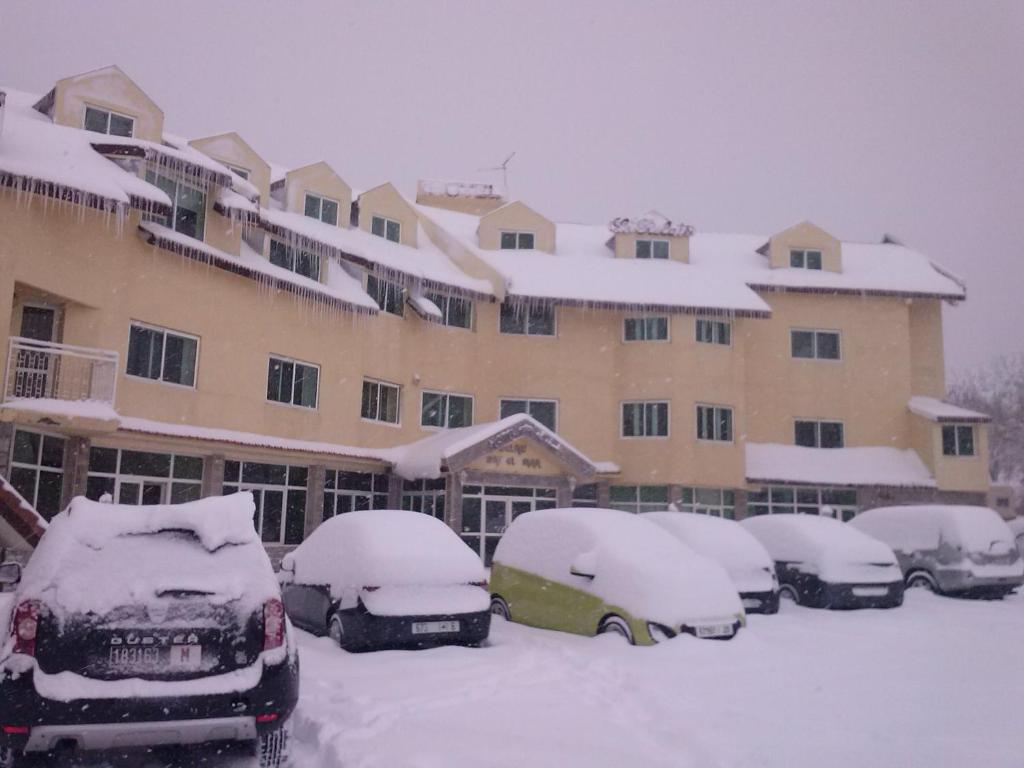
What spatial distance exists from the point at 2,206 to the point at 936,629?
16.3m

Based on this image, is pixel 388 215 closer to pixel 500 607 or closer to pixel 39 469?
pixel 39 469

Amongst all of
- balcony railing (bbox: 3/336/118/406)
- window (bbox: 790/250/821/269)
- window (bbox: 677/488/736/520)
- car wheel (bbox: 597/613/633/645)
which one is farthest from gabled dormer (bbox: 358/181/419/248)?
car wheel (bbox: 597/613/633/645)

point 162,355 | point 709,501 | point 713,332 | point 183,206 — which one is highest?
point 183,206

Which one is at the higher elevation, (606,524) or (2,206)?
(2,206)

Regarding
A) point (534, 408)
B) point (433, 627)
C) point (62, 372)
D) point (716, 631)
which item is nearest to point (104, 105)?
point (62, 372)

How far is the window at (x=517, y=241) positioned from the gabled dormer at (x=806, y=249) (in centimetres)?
863

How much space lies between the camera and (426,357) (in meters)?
25.2

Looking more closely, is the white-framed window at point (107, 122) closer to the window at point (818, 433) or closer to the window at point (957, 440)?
the window at point (818, 433)

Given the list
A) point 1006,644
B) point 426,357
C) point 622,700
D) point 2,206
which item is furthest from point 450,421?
point 622,700

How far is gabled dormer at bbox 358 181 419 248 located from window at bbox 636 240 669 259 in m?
7.93

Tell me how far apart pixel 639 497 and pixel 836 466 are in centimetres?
687

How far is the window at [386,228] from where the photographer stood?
85.2ft

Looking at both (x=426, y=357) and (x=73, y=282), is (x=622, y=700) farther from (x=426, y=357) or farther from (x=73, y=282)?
(x=426, y=357)

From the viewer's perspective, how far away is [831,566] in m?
13.9
